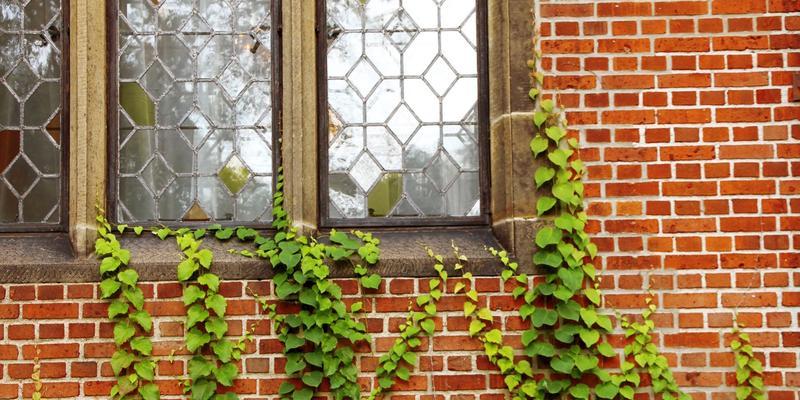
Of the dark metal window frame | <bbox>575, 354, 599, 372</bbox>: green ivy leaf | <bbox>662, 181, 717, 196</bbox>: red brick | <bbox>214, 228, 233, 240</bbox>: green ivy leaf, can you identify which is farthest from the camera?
the dark metal window frame

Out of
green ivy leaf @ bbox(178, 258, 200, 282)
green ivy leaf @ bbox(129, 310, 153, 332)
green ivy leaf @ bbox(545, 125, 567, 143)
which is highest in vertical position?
green ivy leaf @ bbox(545, 125, 567, 143)

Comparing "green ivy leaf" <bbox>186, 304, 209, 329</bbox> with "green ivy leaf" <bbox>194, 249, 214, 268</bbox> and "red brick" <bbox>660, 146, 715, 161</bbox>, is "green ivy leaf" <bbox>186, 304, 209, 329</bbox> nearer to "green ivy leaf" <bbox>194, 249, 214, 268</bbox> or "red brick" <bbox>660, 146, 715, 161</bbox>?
"green ivy leaf" <bbox>194, 249, 214, 268</bbox>

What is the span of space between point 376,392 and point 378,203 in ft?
2.89

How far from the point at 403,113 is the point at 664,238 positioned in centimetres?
133

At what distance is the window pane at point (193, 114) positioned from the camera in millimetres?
3619

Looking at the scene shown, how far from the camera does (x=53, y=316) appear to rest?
11.0 ft

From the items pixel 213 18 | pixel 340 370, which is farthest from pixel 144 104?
pixel 340 370

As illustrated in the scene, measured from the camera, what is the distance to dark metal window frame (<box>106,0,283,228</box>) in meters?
3.59

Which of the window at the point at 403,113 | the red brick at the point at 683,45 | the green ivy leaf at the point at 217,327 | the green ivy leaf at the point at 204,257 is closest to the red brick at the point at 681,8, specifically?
the red brick at the point at 683,45

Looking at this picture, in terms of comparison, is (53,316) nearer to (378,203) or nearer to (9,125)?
(9,125)

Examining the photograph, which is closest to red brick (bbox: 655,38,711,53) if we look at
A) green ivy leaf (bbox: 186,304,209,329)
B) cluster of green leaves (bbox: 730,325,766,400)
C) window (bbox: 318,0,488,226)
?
window (bbox: 318,0,488,226)

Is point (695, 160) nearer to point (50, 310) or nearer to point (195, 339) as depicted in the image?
point (195, 339)

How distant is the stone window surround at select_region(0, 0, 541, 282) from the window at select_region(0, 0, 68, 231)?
0.11 metres

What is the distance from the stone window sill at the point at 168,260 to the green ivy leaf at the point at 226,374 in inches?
15.3
